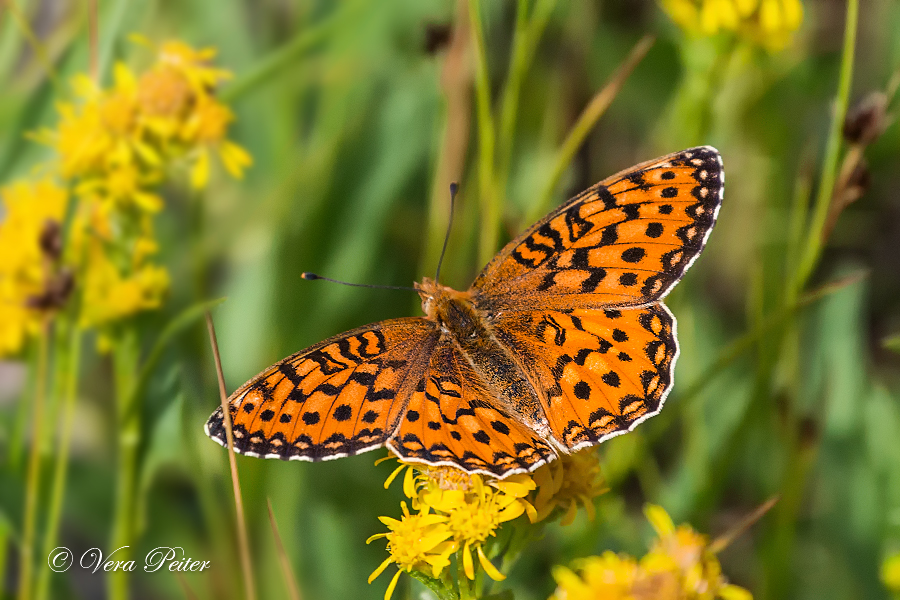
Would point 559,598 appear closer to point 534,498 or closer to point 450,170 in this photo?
point 534,498

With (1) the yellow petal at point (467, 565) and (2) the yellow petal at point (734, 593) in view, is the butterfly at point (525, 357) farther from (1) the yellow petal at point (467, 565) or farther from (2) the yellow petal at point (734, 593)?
(2) the yellow petal at point (734, 593)

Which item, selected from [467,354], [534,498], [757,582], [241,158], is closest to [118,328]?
[241,158]

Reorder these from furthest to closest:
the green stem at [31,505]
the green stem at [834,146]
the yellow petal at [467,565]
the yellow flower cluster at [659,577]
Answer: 1. the green stem at [31,505]
2. the green stem at [834,146]
3. the yellow petal at [467,565]
4. the yellow flower cluster at [659,577]

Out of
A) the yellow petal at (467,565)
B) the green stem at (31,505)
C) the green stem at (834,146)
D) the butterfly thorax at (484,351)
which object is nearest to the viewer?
the yellow petal at (467,565)

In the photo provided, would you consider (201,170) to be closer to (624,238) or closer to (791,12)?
(624,238)

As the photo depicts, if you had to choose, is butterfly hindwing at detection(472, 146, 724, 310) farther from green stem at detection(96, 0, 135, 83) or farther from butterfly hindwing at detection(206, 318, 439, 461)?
green stem at detection(96, 0, 135, 83)

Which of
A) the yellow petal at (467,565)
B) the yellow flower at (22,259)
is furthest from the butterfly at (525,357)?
the yellow flower at (22,259)

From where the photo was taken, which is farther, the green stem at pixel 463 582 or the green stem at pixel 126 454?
the green stem at pixel 126 454

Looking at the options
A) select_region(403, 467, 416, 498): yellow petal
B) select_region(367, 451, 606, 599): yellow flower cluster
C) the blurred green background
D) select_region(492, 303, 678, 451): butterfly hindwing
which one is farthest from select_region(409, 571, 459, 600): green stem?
the blurred green background
